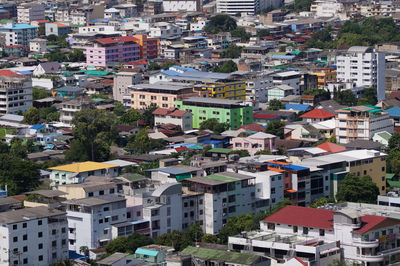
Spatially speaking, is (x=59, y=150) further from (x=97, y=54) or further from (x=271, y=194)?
(x=97, y=54)

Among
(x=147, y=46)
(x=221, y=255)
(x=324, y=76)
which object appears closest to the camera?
(x=221, y=255)

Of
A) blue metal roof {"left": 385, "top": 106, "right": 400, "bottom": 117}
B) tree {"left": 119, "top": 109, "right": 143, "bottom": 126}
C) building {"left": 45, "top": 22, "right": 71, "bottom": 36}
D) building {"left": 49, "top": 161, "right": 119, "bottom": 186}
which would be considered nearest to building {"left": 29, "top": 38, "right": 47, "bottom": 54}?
building {"left": 45, "top": 22, "right": 71, "bottom": 36}

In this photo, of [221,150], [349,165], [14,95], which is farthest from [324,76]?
[349,165]

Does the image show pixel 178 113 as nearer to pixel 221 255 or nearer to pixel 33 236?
pixel 33 236

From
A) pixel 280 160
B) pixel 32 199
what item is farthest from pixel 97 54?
pixel 32 199

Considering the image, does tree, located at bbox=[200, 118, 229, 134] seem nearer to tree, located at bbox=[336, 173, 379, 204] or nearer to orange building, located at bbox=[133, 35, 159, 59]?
tree, located at bbox=[336, 173, 379, 204]

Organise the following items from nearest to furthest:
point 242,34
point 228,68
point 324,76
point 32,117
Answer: point 32,117 → point 324,76 → point 228,68 → point 242,34
